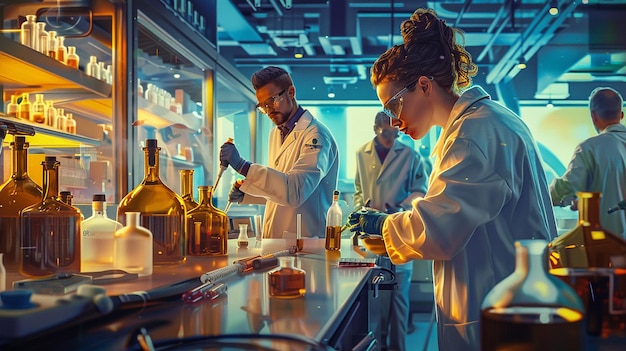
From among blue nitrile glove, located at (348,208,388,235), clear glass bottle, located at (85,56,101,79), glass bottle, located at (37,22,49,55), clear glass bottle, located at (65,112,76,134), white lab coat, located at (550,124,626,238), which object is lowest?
blue nitrile glove, located at (348,208,388,235)

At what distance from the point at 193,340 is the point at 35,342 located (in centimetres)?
18

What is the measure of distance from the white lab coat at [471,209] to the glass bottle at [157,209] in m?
0.50

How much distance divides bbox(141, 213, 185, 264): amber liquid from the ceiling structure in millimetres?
3433

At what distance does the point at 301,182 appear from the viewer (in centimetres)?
265

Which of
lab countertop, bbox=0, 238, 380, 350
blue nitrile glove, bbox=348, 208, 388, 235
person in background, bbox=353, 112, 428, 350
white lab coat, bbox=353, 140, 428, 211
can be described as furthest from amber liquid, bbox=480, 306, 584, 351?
white lab coat, bbox=353, 140, 428, 211

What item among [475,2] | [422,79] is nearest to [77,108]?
[422,79]

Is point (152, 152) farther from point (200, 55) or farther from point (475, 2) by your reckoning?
point (475, 2)

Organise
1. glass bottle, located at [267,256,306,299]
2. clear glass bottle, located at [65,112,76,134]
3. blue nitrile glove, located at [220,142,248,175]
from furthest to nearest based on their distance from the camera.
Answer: clear glass bottle, located at [65,112,76,134] → blue nitrile glove, located at [220,142,248,175] → glass bottle, located at [267,256,306,299]

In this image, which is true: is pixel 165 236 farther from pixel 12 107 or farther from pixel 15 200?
pixel 12 107

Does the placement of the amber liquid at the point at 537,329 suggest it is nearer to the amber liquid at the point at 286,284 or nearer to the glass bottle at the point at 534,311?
the glass bottle at the point at 534,311

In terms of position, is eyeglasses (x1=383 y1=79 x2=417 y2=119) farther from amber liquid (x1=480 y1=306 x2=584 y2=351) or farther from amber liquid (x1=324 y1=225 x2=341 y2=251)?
amber liquid (x1=480 y1=306 x2=584 y2=351)

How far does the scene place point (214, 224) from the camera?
1.87 meters

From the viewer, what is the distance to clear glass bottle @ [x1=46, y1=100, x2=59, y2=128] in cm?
306

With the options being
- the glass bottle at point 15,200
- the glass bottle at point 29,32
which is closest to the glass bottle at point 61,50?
the glass bottle at point 29,32
